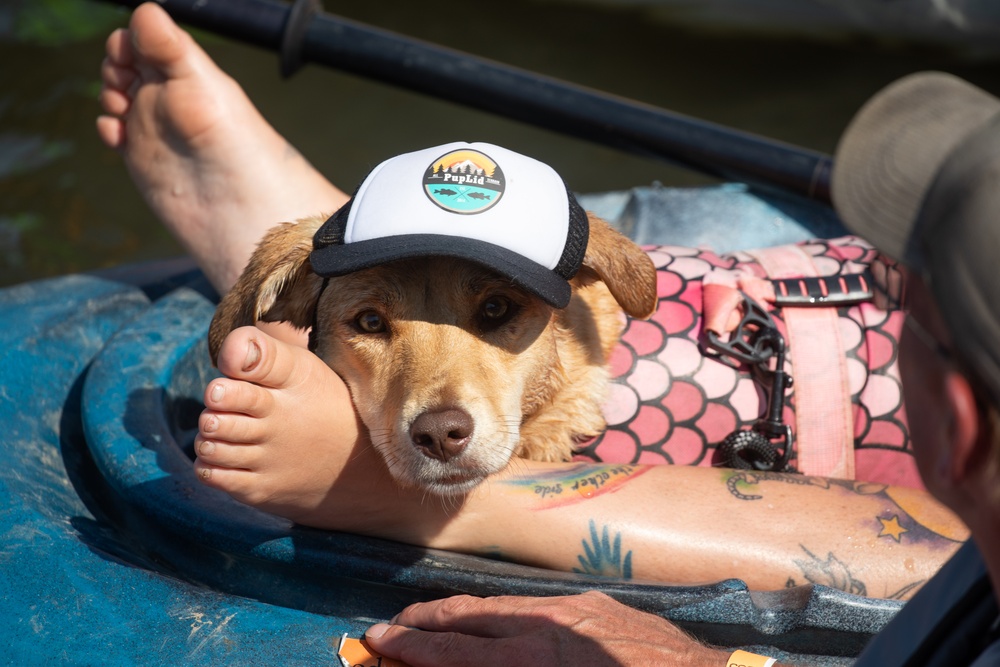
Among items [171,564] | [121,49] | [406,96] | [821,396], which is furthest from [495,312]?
[406,96]

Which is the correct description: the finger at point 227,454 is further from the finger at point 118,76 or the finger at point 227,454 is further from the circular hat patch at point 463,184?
the finger at point 118,76

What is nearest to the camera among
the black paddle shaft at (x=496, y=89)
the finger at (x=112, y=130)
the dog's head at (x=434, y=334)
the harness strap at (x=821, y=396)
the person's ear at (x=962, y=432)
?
the person's ear at (x=962, y=432)

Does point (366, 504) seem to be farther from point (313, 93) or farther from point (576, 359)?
point (313, 93)

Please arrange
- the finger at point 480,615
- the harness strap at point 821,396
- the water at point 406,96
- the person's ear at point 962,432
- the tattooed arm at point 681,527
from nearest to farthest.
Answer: the person's ear at point 962,432, the finger at point 480,615, the tattooed arm at point 681,527, the harness strap at point 821,396, the water at point 406,96

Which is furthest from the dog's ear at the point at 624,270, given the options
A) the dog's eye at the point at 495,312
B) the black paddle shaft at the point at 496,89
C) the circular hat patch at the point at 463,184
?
the black paddle shaft at the point at 496,89

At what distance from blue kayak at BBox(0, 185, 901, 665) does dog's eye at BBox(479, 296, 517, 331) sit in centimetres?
60

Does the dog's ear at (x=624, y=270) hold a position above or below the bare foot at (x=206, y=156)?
above

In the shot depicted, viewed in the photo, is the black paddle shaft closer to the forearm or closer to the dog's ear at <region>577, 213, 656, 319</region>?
the dog's ear at <region>577, 213, 656, 319</region>

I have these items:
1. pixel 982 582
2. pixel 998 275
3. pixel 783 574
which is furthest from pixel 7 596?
pixel 998 275

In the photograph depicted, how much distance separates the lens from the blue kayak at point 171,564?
2.14 metres

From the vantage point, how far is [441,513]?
8.08ft

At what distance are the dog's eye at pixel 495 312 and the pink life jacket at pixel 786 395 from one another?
1.61ft

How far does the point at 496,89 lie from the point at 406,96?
388 cm

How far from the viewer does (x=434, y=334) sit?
243 cm
